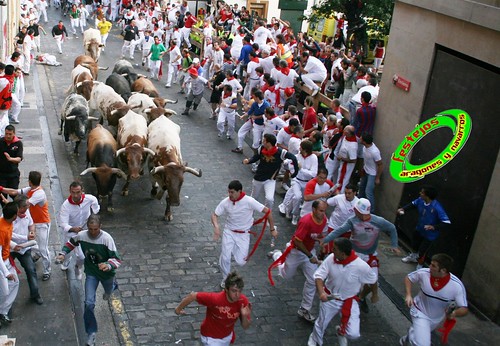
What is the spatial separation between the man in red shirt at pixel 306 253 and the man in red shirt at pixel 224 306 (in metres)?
2.08

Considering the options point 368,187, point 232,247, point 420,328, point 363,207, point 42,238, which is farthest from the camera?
point 368,187

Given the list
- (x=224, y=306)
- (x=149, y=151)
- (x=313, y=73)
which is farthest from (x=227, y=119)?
(x=224, y=306)

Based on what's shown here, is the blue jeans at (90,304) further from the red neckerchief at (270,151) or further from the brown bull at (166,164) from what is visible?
the red neckerchief at (270,151)

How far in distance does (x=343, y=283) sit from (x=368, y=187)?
5.10 m

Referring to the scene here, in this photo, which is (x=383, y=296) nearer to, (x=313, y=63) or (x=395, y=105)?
(x=395, y=105)

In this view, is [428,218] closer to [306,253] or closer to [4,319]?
[306,253]

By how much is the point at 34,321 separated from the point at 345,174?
23.2 ft

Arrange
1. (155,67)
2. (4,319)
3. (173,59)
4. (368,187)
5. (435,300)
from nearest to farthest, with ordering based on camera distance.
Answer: (435,300), (4,319), (368,187), (173,59), (155,67)

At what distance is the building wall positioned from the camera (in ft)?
31.5

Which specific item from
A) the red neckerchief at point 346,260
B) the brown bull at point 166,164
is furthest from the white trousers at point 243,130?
the red neckerchief at point 346,260

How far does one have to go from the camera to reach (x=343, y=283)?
768cm

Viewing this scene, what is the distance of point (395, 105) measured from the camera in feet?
40.5

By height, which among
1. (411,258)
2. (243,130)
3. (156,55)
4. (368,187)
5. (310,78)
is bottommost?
(411,258)

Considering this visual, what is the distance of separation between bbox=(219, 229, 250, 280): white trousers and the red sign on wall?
4.84 meters
